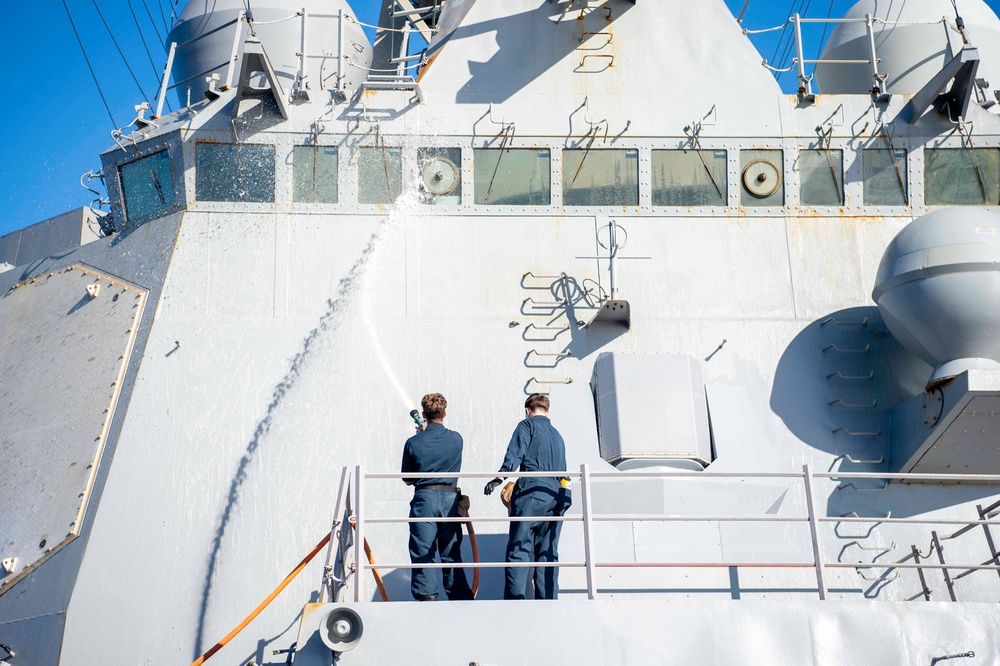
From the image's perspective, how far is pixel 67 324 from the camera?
10453mm

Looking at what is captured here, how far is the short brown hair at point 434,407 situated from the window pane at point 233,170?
3993 millimetres

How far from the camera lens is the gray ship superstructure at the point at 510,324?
8469 mm

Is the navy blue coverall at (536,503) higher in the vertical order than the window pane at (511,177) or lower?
lower

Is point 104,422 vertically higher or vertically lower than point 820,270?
lower

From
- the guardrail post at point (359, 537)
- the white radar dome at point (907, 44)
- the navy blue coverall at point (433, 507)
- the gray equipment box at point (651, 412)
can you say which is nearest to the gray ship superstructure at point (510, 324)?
the gray equipment box at point (651, 412)

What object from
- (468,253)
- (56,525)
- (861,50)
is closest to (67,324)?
(56,525)

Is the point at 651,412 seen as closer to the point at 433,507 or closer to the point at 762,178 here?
the point at 433,507

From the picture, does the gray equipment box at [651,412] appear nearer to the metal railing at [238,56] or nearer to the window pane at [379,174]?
the window pane at [379,174]

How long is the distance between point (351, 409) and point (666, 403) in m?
2.75

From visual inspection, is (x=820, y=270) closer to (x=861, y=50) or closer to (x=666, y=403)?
(x=666, y=403)

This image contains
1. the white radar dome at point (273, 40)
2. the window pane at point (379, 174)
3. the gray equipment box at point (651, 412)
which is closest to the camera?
the gray equipment box at point (651, 412)

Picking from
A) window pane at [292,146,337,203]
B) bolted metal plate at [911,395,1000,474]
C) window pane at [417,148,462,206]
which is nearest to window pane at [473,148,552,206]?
→ window pane at [417,148,462,206]

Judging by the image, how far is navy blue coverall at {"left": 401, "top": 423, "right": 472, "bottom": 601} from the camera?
722cm

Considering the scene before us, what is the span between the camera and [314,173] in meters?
10.6
